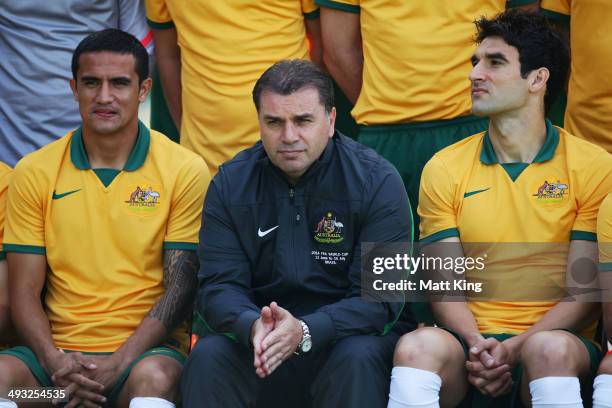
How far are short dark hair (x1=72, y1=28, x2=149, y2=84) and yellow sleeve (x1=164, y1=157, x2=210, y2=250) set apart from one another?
53 centimetres

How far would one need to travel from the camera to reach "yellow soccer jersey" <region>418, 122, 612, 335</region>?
604 cm

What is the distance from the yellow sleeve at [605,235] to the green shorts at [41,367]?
75.0 inches

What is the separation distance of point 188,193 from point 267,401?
1117 millimetres

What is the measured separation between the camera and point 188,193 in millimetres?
6395

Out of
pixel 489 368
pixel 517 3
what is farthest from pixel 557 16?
pixel 489 368

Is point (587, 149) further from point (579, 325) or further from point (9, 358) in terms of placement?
point (9, 358)

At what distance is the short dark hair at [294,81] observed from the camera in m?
5.94

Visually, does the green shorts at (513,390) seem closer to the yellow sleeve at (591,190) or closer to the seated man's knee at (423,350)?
the seated man's knee at (423,350)

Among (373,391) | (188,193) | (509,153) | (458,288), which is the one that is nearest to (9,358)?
(188,193)

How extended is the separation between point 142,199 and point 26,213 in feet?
1.77

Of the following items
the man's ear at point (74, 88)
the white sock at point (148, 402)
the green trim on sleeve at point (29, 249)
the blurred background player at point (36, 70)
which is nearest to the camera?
the white sock at point (148, 402)

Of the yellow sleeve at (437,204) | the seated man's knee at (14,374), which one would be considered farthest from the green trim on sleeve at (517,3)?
the seated man's knee at (14,374)

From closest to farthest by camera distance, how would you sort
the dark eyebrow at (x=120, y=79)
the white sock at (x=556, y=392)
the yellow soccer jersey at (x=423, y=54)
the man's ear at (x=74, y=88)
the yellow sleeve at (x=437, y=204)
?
1. the white sock at (x=556, y=392)
2. the yellow sleeve at (x=437, y=204)
3. the dark eyebrow at (x=120, y=79)
4. the man's ear at (x=74, y=88)
5. the yellow soccer jersey at (x=423, y=54)

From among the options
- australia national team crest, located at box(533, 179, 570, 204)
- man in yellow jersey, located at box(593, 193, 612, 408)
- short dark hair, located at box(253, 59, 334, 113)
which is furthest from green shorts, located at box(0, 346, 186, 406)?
man in yellow jersey, located at box(593, 193, 612, 408)
